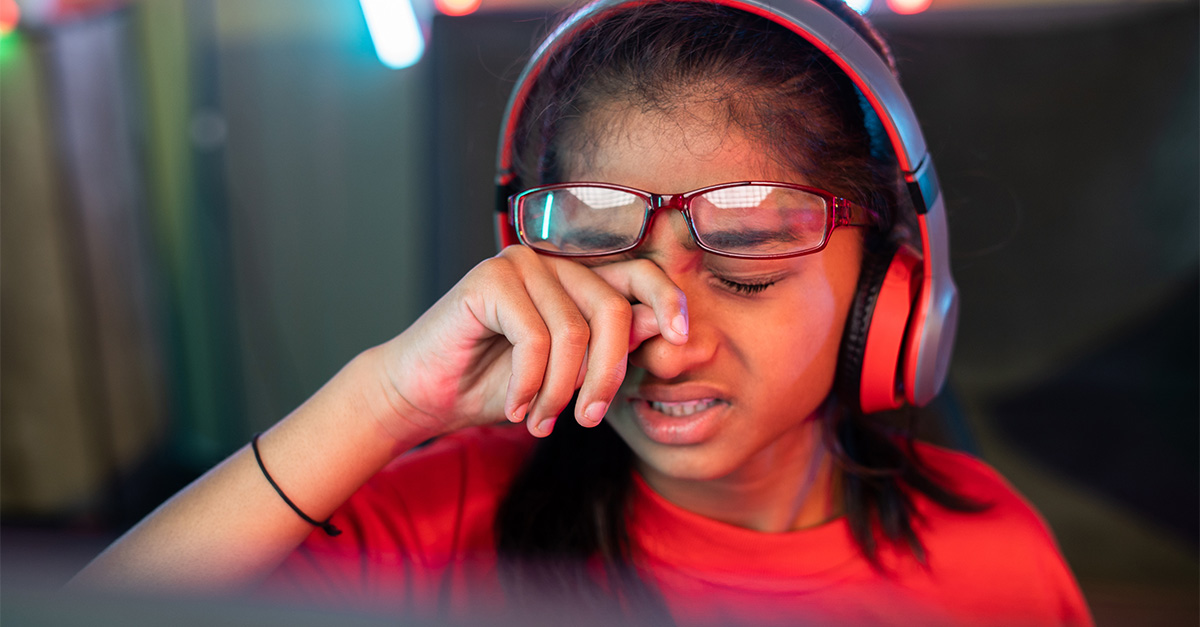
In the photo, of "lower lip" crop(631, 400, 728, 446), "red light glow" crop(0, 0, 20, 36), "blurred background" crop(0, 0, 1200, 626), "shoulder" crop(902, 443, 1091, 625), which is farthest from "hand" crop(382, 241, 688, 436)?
"red light glow" crop(0, 0, 20, 36)

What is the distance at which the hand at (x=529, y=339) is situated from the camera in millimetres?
565

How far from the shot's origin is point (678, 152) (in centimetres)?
67

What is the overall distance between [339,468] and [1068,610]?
2.83 ft

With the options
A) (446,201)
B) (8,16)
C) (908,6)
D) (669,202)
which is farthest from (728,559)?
(8,16)

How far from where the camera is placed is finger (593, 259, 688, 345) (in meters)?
0.56

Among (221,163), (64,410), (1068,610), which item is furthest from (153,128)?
(1068,610)

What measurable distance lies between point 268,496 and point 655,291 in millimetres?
413

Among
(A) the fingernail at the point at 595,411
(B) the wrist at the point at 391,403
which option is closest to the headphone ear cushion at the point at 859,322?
(A) the fingernail at the point at 595,411

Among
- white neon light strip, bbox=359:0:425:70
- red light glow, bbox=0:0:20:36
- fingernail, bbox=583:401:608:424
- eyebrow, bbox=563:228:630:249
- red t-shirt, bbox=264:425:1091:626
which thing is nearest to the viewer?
fingernail, bbox=583:401:608:424

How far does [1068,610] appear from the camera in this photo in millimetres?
858

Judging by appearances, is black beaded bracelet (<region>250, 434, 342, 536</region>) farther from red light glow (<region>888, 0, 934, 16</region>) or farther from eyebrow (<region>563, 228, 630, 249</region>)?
red light glow (<region>888, 0, 934, 16</region>)

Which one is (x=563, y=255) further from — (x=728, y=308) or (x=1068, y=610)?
(x=1068, y=610)

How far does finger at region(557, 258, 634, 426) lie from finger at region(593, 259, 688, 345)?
0.02 m

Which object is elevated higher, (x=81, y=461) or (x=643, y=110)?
(x=643, y=110)
